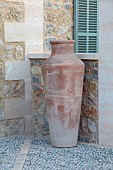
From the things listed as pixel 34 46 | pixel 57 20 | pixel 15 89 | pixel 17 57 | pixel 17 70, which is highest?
pixel 57 20

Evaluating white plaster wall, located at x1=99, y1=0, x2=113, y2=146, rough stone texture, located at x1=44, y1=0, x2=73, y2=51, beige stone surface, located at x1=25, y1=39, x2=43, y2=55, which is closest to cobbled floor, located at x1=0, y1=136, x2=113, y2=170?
white plaster wall, located at x1=99, y1=0, x2=113, y2=146

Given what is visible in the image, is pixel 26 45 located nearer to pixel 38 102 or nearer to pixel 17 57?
pixel 17 57

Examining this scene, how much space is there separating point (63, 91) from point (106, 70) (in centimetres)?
53

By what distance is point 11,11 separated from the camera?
5695mm

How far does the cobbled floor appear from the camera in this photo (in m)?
4.32

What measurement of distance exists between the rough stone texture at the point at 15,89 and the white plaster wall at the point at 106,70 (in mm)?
1221

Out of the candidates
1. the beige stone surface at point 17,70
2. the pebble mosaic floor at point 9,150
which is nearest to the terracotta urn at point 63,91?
the pebble mosaic floor at point 9,150

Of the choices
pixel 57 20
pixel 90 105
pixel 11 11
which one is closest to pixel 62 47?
pixel 90 105

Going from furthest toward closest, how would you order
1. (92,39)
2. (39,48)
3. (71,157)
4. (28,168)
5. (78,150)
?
(92,39) < (39,48) < (78,150) < (71,157) < (28,168)

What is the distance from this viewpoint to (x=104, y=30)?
5.01m

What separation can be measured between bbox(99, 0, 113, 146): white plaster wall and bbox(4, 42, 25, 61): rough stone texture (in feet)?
3.98

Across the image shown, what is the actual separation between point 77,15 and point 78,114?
183 cm

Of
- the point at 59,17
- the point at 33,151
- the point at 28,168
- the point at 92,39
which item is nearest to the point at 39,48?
the point at 59,17

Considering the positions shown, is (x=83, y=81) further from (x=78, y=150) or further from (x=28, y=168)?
(x=28, y=168)
